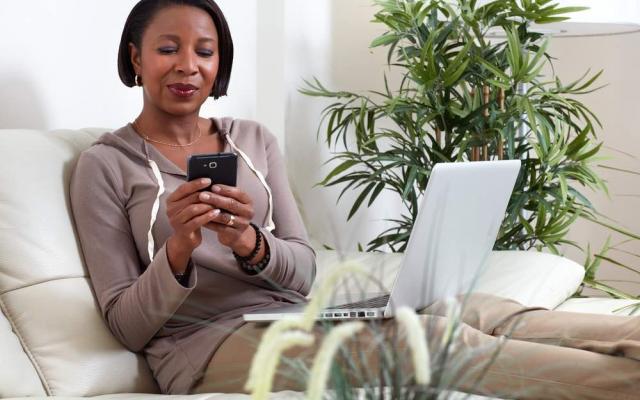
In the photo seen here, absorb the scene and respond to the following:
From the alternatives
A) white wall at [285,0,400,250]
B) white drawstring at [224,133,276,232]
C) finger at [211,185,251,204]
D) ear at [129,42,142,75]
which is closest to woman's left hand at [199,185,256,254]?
finger at [211,185,251,204]

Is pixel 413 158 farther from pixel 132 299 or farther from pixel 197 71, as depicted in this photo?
pixel 132 299

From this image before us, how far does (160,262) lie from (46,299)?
209mm

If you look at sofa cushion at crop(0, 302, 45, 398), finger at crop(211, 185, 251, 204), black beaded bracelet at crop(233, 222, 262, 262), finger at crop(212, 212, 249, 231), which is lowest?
sofa cushion at crop(0, 302, 45, 398)

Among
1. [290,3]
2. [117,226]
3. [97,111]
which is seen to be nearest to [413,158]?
[290,3]

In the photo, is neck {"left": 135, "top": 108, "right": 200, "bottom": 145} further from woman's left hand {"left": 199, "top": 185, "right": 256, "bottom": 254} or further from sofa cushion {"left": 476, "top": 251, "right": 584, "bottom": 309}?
sofa cushion {"left": 476, "top": 251, "right": 584, "bottom": 309}

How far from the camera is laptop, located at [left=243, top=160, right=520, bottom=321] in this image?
1.68 m

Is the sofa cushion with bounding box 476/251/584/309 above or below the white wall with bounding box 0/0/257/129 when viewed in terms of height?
below

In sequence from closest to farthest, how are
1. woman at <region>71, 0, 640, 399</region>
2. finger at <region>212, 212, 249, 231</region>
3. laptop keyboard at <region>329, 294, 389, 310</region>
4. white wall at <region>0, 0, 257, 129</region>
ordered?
woman at <region>71, 0, 640, 399</region>, laptop keyboard at <region>329, 294, 389, 310</region>, finger at <region>212, 212, 249, 231</region>, white wall at <region>0, 0, 257, 129</region>

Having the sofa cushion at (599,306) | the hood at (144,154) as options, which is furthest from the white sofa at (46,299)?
the sofa cushion at (599,306)

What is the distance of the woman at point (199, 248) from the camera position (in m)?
1.63

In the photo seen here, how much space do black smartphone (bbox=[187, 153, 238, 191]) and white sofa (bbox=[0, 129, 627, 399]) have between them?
29cm

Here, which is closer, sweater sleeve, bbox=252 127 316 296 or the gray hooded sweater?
the gray hooded sweater

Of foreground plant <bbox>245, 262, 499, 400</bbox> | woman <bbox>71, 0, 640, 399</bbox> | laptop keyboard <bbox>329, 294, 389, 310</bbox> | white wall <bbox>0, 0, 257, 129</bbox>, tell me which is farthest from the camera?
white wall <bbox>0, 0, 257, 129</bbox>

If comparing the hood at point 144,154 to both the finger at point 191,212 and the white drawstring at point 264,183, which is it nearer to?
the white drawstring at point 264,183
